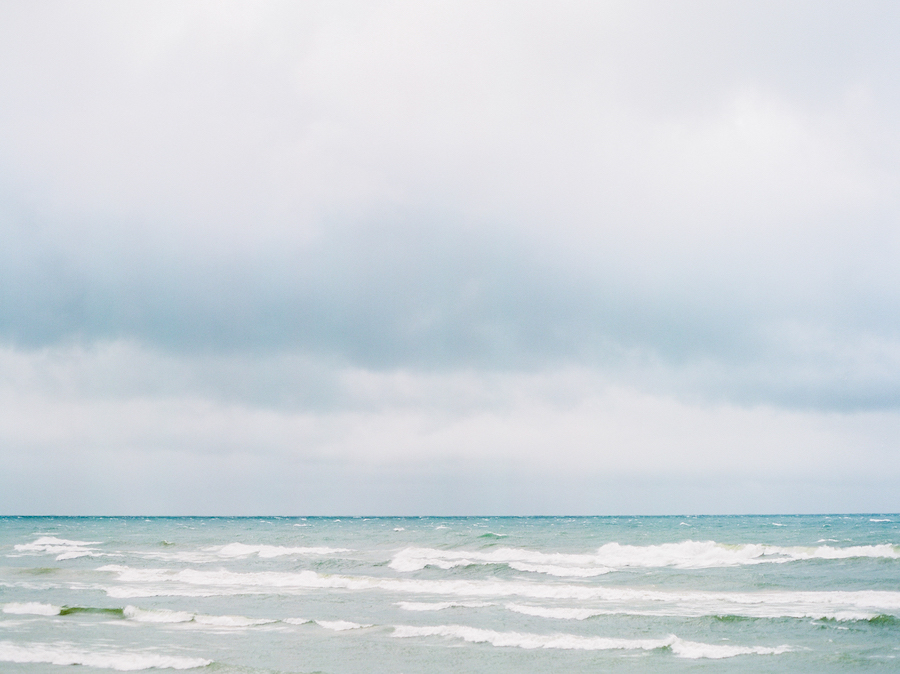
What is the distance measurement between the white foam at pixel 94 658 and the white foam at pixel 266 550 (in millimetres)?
22564

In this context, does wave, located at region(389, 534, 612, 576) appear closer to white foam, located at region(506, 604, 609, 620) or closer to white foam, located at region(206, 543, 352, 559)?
white foam, located at region(206, 543, 352, 559)

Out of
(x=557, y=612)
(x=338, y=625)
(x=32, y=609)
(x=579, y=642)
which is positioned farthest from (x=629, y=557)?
(x=32, y=609)

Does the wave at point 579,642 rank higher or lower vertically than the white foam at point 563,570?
higher

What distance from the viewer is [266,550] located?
42.6m

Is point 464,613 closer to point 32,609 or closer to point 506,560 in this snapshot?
point 32,609

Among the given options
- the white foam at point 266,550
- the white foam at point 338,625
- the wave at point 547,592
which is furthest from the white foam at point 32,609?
the white foam at point 266,550

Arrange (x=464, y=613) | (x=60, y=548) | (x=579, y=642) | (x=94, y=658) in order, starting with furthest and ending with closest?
(x=60, y=548) → (x=464, y=613) → (x=579, y=642) → (x=94, y=658)

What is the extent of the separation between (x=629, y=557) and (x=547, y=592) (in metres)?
12.3

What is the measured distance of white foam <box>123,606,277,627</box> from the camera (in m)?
19.8

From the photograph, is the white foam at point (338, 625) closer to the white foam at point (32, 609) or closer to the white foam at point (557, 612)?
the white foam at point (557, 612)

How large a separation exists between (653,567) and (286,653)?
19.8m

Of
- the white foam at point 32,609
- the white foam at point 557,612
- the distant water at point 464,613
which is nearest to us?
the distant water at point 464,613

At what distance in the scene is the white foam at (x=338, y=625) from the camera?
62.4 feet

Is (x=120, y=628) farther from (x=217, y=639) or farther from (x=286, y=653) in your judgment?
(x=286, y=653)
